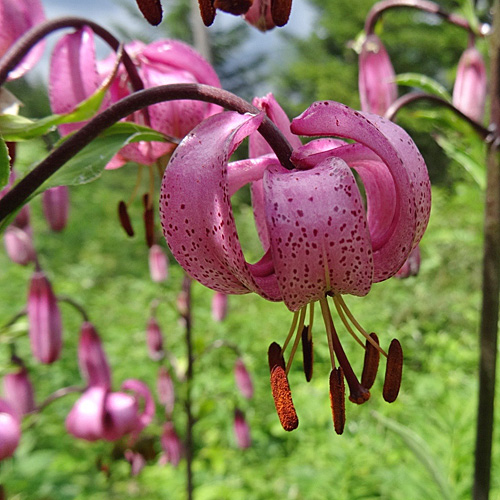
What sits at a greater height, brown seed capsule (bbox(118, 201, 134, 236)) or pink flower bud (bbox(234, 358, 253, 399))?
brown seed capsule (bbox(118, 201, 134, 236))

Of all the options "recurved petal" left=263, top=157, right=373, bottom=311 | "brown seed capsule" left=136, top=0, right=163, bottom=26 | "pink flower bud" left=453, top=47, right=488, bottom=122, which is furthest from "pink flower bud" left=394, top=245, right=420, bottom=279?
"pink flower bud" left=453, top=47, right=488, bottom=122

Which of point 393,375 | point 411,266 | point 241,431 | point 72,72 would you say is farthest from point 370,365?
point 241,431

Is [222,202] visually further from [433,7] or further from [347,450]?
[347,450]

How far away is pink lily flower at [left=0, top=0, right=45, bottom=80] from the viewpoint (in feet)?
1.66

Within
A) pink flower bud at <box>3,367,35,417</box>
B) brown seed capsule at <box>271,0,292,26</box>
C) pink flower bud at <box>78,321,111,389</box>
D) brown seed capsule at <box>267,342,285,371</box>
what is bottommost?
pink flower bud at <box>3,367,35,417</box>

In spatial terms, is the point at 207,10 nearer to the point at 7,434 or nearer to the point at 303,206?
the point at 303,206

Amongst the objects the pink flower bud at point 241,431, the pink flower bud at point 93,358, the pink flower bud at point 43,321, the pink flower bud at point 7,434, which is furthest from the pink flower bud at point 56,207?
the pink flower bud at point 241,431

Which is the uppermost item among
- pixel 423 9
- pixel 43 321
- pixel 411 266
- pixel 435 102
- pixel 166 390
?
pixel 423 9

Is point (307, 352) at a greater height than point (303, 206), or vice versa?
point (303, 206)

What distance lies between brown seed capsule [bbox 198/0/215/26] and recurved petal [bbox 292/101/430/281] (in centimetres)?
9

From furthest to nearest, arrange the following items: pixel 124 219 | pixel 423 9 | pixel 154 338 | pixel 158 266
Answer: pixel 158 266 < pixel 154 338 < pixel 423 9 < pixel 124 219

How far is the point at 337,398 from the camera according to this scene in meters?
0.40

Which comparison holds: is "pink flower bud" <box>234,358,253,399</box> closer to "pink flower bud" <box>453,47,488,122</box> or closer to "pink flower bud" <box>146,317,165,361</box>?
"pink flower bud" <box>146,317,165,361</box>

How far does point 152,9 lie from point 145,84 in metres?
0.20
